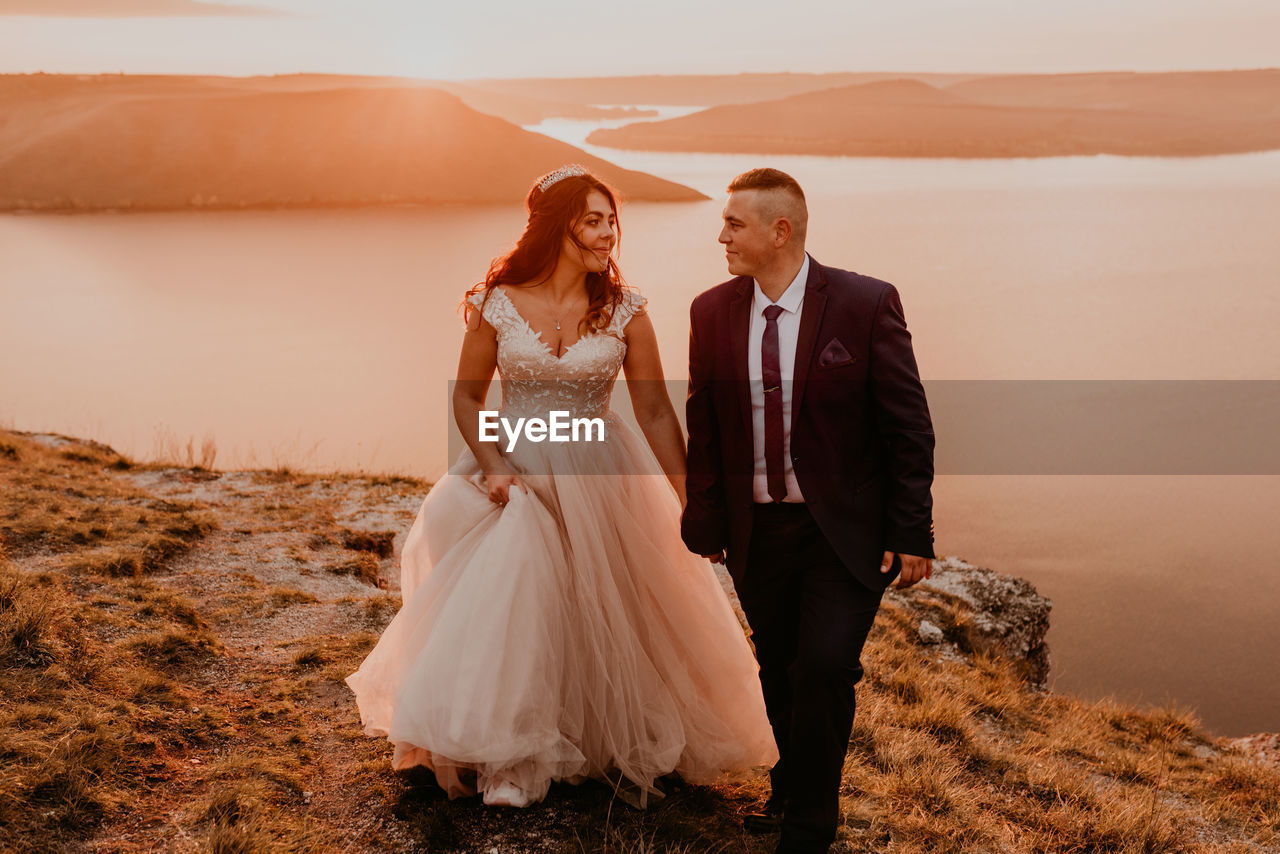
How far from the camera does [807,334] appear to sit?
3.24m

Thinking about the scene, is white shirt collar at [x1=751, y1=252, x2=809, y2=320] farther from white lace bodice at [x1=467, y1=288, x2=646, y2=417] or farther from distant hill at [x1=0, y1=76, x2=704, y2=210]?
distant hill at [x1=0, y1=76, x2=704, y2=210]

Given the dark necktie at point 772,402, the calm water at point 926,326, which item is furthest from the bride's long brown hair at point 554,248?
the calm water at point 926,326

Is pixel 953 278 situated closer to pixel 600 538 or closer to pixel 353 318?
pixel 353 318

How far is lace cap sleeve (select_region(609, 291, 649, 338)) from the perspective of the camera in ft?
13.0

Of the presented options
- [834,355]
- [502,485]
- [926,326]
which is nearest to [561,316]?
[502,485]

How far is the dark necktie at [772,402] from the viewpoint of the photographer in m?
3.27

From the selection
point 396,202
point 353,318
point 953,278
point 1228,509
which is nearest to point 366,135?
point 396,202

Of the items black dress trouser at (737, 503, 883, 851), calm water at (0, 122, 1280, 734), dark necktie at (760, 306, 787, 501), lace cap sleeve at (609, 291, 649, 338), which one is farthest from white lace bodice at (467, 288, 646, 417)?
calm water at (0, 122, 1280, 734)

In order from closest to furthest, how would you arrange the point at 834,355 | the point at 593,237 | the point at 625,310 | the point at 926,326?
the point at 834,355 < the point at 593,237 < the point at 625,310 < the point at 926,326

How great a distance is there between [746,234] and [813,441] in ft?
2.48

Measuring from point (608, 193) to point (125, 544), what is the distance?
476 centimetres

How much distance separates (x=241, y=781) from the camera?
370cm

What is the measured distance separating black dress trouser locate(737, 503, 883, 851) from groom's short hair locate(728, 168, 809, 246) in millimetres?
1014

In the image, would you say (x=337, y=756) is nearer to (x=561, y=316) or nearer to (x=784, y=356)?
(x=561, y=316)
